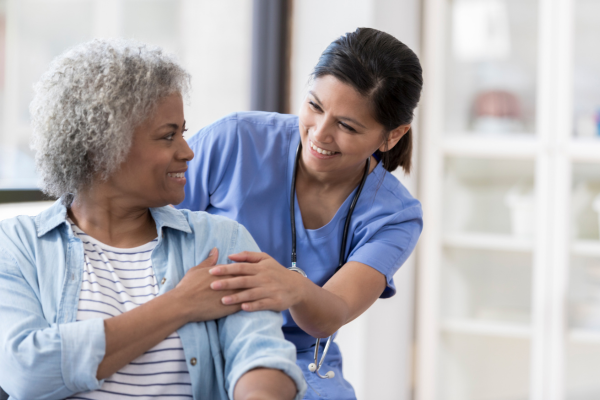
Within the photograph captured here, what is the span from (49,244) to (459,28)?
235cm

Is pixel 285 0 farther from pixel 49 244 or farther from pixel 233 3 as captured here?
pixel 49 244

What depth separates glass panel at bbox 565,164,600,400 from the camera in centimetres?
275

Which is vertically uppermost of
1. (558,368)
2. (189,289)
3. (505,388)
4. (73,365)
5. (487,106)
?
(487,106)

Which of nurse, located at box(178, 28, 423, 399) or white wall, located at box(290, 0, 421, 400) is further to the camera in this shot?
white wall, located at box(290, 0, 421, 400)

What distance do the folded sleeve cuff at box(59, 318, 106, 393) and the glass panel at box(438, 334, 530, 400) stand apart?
2278 millimetres

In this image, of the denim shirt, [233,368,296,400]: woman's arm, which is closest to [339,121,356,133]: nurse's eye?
the denim shirt

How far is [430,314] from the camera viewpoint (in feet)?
9.47

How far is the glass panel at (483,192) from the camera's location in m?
2.91

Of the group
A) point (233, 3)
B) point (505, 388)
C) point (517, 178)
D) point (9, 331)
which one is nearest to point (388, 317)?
point (505, 388)

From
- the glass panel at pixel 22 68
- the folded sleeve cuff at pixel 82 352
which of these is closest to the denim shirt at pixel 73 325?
the folded sleeve cuff at pixel 82 352

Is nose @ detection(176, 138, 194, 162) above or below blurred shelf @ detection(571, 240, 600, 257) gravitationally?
above

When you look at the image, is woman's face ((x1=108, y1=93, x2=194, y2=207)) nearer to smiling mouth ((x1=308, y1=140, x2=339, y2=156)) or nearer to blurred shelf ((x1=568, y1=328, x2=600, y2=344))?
smiling mouth ((x1=308, y1=140, x2=339, y2=156))

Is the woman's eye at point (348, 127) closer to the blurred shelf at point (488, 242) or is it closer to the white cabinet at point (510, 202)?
the white cabinet at point (510, 202)

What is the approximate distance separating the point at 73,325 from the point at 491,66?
2.52m
